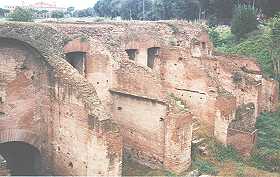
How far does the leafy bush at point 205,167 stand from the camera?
1391cm

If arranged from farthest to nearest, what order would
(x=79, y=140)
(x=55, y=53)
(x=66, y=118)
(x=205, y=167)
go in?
(x=205, y=167) → (x=55, y=53) → (x=66, y=118) → (x=79, y=140)

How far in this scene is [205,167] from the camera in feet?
46.2

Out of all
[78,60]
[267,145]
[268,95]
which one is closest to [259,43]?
[268,95]

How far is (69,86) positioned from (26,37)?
2.08m

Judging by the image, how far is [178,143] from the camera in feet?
43.4

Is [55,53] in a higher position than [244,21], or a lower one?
lower

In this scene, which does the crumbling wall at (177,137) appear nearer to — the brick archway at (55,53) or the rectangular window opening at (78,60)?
the brick archway at (55,53)

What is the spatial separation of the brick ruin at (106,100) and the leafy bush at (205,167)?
1.55 feet

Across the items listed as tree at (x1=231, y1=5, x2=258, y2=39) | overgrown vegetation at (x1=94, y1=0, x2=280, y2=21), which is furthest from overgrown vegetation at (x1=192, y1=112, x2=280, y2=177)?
overgrown vegetation at (x1=94, y1=0, x2=280, y2=21)

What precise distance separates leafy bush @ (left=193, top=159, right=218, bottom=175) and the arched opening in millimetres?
5565

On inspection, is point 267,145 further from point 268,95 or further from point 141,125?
point 141,125

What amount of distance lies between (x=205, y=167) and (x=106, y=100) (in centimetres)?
437

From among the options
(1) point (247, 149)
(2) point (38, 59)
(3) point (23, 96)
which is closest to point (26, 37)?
(2) point (38, 59)

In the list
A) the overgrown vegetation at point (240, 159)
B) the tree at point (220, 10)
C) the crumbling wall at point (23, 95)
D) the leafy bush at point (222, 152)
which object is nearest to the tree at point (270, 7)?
the tree at point (220, 10)
